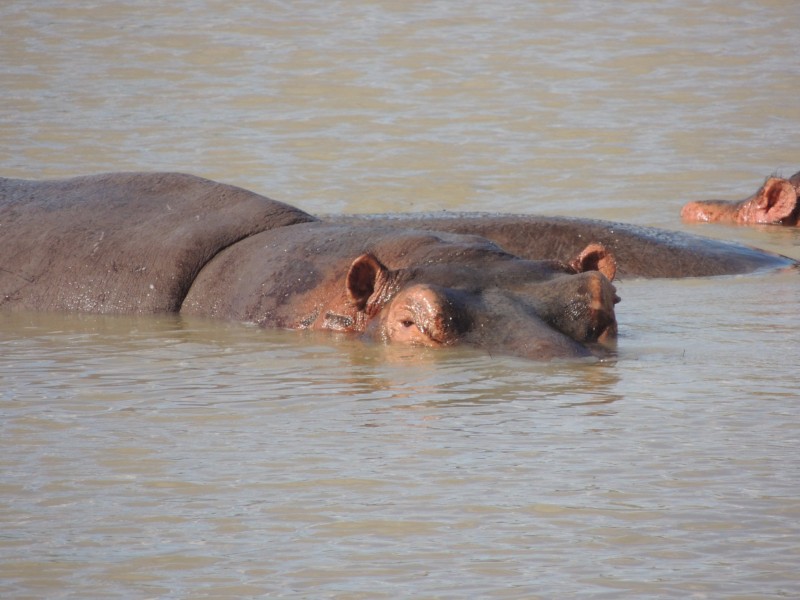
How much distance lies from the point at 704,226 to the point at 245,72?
8.34m

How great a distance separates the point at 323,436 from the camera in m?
4.63

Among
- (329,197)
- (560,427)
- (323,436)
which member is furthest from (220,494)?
(329,197)

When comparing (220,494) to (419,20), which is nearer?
(220,494)

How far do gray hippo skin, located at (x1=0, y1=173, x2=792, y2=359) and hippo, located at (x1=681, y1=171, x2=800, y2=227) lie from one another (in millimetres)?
4147

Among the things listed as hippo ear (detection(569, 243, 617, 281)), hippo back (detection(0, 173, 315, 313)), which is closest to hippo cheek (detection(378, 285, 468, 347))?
hippo ear (detection(569, 243, 617, 281))

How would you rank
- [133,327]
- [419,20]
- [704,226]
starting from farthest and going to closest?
[419,20] → [704,226] → [133,327]

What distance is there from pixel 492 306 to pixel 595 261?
0.75 meters

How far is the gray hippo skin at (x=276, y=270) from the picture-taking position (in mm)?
→ 5766

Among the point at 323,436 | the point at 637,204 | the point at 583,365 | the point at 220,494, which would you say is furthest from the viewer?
the point at 637,204

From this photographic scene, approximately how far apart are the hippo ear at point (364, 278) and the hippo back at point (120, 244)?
3.43 ft

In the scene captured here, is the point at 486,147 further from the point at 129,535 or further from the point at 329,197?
the point at 129,535

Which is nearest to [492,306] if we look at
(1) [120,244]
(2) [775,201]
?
(1) [120,244]

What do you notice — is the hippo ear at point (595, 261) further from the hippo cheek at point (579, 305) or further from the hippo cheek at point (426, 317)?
the hippo cheek at point (426, 317)

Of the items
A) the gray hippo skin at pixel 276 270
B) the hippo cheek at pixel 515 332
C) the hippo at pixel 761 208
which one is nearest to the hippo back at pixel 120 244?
the gray hippo skin at pixel 276 270
